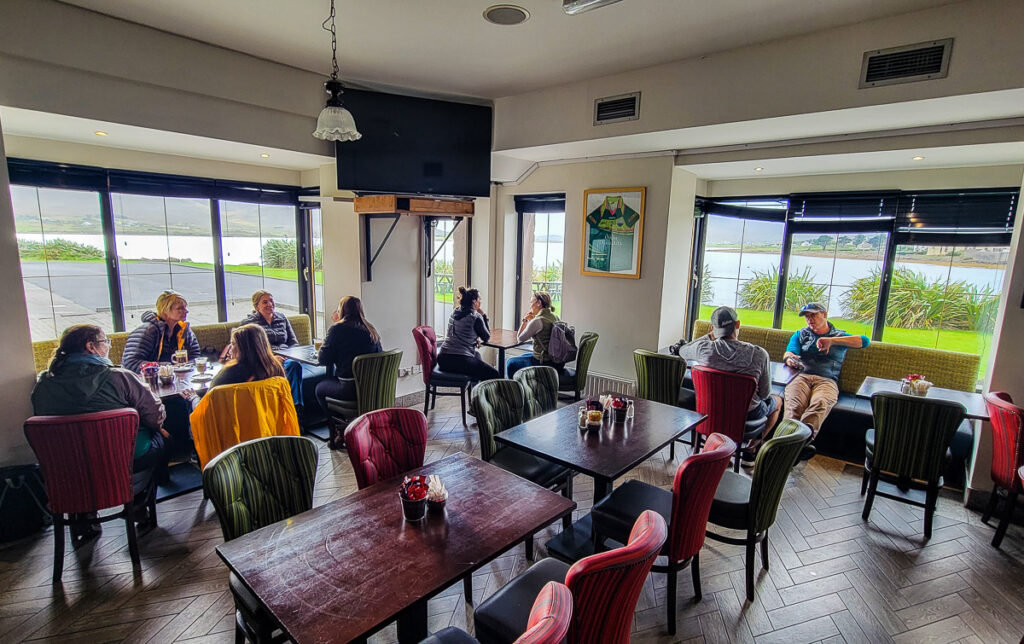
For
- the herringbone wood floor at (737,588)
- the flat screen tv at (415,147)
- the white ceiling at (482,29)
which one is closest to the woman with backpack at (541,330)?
the flat screen tv at (415,147)

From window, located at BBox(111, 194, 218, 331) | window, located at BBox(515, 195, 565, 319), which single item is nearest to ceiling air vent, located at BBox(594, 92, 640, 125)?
window, located at BBox(515, 195, 565, 319)

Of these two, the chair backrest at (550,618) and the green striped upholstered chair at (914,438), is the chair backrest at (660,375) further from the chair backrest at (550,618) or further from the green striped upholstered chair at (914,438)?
the chair backrest at (550,618)

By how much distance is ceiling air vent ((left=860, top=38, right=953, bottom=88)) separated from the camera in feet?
9.07

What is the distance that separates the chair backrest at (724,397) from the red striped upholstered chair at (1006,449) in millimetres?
1381

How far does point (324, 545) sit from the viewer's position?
1731 mm

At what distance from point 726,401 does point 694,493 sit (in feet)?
4.93

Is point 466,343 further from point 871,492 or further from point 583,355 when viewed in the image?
point 871,492

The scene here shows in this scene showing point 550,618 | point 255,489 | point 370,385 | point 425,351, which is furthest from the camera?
point 425,351

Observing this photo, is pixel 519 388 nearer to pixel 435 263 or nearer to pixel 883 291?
pixel 435 263

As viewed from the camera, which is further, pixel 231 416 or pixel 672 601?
pixel 231 416

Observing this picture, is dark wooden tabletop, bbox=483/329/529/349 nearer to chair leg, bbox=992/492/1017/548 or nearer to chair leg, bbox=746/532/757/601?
chair leg, bbox=746/532/757/601

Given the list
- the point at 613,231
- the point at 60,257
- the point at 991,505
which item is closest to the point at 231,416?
the point at 60,257

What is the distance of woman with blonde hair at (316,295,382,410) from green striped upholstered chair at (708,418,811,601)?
2.87m

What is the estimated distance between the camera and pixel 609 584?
146 centimetres
